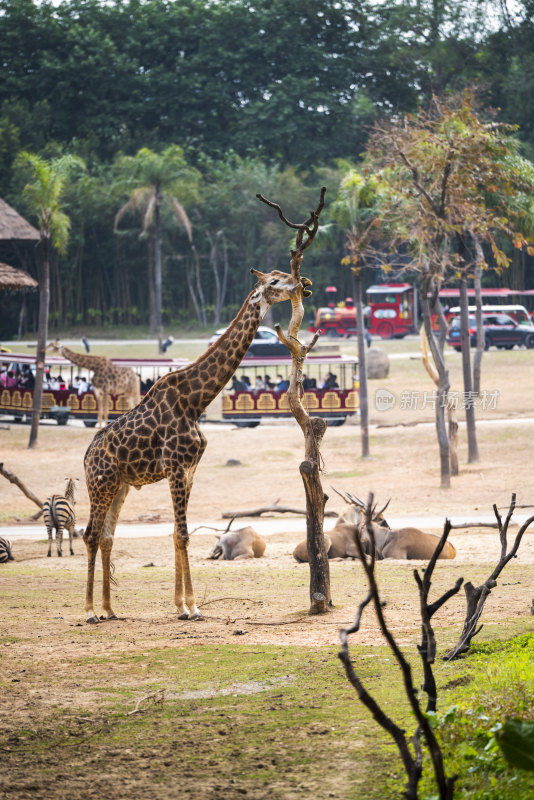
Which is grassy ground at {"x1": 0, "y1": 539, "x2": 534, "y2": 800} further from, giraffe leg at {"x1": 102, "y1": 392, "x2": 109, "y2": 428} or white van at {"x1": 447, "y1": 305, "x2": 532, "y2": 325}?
white van at {"x1": 447, "y1": 305, "x2": 532, "y2": 325}

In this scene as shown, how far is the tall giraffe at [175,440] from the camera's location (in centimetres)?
1230

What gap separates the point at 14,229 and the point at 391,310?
99.6ft

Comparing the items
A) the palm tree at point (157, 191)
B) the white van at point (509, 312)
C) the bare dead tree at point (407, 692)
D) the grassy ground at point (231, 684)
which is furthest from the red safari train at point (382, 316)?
the bare dead tree at point (407, 692)

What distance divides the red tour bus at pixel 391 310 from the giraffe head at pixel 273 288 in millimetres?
50662

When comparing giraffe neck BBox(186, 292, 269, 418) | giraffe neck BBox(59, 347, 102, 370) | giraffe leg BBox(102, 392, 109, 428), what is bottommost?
giraffe leg BBox(102, 392, 109, 428)

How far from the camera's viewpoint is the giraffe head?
40.1 feet

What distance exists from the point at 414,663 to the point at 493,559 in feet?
24.6

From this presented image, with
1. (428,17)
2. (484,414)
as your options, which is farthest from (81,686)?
(428,17)

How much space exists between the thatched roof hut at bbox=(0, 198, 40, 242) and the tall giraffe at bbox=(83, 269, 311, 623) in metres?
25.2

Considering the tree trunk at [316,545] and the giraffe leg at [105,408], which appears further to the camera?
the giraffe leg at [105,408]

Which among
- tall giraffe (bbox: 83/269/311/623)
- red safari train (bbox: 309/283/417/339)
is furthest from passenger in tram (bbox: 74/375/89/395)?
tall giraffe (bbox: 83/269/311/623)

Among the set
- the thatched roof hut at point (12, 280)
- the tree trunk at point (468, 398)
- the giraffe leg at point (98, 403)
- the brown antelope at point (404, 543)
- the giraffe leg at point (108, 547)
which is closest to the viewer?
the giraffe leg at point (108, 547)

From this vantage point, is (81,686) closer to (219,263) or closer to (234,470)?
(234,470)

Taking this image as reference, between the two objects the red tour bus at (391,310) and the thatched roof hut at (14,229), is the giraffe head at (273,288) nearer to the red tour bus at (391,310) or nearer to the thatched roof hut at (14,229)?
the thatched roof hut at (14,229)
